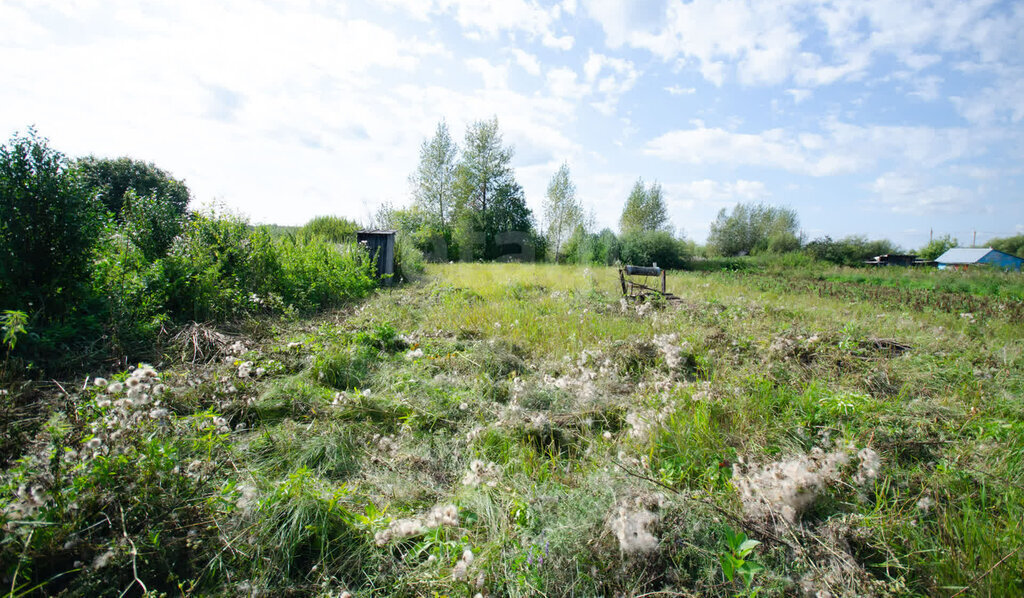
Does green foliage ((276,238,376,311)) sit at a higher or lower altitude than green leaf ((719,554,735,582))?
higher

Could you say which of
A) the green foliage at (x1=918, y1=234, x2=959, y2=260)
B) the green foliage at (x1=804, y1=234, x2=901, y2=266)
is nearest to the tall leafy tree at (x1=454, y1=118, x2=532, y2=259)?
the green foliage at (x1=804, y1=234, x2=901, y2=266)

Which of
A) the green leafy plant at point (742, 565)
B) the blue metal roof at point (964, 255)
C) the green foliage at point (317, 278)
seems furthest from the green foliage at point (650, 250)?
the blue metal roof at point (964, 255)

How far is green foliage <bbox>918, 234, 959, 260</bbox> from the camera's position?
123ft

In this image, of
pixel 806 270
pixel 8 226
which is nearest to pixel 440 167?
pixel 806 270

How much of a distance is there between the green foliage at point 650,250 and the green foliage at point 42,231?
2166cm

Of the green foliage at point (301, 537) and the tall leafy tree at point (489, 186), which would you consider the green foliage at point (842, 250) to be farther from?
the green foliage at point (301, 537)

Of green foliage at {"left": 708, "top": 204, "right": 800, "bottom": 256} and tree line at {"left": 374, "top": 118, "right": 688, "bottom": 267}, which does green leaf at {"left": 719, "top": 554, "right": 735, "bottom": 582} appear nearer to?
tree line at {"left": 374, "top": 118, "right": 688, "bottom": 267}

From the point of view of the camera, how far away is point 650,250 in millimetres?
23203

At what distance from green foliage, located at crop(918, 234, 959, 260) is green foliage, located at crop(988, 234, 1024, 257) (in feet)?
8.91

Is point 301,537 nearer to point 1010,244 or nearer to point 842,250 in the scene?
point 842,250

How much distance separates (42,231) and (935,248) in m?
57.0

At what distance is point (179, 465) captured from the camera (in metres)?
1.88

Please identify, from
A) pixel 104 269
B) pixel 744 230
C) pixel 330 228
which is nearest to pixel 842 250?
pixel 744 230

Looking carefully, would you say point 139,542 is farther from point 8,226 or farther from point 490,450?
point 8,226
